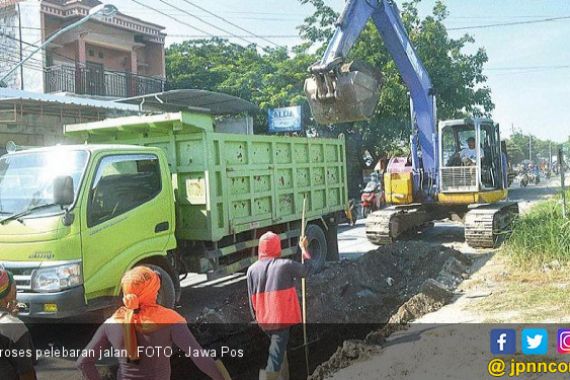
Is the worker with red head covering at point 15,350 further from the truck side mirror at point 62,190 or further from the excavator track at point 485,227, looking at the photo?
the excavator track at point 485,227

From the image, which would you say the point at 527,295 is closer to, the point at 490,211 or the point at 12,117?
the point at 490,211

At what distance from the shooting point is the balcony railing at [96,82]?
18.0 metres

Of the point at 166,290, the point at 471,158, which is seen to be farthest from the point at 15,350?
the point at 471,158

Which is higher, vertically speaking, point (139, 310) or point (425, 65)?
point (425, 65)

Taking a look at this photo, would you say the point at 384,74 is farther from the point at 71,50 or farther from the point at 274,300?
the point at 274,300

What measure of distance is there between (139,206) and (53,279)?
1.25 metres

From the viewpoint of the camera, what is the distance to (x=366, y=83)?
803cm

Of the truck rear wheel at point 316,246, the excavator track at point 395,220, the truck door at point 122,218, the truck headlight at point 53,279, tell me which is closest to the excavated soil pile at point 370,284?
the truck rear wheel at point 316,246

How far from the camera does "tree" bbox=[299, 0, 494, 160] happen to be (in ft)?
67.8

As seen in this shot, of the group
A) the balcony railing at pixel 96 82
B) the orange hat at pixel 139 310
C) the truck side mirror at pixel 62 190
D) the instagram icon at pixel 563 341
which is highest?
the balcony railing at pixel 96 82

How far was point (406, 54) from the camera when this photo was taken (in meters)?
10.6

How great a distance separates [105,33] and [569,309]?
19528 millimetres

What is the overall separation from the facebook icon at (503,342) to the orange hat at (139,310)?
9.58ft

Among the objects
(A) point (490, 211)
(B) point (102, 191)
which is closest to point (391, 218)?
(A) point (490, 211)
